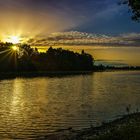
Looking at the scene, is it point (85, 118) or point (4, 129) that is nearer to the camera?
point (4, 129)

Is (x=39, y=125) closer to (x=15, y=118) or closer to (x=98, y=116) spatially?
(x=15, y=118)

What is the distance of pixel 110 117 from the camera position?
1991 inches

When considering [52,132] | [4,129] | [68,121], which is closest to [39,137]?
[52,132]

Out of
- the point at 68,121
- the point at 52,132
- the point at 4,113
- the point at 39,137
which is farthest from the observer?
the point at 4,113

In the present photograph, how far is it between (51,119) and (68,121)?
2783 mm

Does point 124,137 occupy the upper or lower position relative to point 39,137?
upper

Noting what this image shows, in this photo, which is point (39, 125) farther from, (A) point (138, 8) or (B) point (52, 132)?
(A) point (138, 8)

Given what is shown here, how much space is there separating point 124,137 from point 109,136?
4.96 feet

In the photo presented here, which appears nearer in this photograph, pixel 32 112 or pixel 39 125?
pixel 39 125

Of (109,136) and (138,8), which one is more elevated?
(138,8)

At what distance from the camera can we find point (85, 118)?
163 ft

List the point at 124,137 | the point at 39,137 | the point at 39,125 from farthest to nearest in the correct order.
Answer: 1. the point at 39,125
2. the point at 39,137
3. the point at 124,137

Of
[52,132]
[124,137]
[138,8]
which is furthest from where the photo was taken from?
[52,132]

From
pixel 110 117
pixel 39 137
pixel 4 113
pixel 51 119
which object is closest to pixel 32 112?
pixel 4 113
